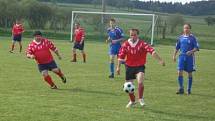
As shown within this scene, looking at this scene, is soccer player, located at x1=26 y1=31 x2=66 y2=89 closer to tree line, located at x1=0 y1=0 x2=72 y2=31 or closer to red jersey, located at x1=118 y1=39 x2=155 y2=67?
red jersey, located at x1=118 y1=39 x2=155 y2=67

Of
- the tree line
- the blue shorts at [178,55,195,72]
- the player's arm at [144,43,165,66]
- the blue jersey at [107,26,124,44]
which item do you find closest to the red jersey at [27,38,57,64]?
the blue shorts at [178,55,195,72]

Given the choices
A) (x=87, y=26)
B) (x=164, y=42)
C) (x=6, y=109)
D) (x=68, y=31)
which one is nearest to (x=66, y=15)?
(x=68, y=31)

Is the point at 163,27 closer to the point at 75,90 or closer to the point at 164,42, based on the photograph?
the point at 164,42

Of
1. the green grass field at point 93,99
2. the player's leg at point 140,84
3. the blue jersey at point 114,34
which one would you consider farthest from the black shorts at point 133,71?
the blue jersey at point 114,34

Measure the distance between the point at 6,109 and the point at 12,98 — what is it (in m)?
1.72

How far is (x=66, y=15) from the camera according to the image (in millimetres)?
66375

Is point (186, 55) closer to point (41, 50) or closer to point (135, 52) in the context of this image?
point (135, 52)

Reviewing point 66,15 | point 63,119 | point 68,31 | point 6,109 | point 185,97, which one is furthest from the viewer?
point 66,15

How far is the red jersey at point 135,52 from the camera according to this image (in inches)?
526

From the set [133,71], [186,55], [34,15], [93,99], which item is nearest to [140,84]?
[133,71]

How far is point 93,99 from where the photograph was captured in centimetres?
1427

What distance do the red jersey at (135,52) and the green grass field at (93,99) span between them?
110cm

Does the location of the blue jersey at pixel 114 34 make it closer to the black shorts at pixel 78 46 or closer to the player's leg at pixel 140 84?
the black shorts at pixel 78 46

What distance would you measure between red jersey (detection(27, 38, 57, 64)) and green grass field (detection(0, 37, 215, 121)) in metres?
0.83
